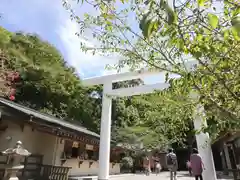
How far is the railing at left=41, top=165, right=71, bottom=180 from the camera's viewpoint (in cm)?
607

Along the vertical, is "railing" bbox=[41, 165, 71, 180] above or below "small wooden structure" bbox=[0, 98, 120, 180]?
below

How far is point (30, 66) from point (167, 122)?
32.4 ft

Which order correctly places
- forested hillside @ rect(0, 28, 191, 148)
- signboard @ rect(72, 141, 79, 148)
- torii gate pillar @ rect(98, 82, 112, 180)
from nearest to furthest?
torii gate pillar @ rect(98, 82, 112, 180) → signboard @ rect(72, 141, 79, 148) → forested hillside @ rect(0, 28, 191, 148)

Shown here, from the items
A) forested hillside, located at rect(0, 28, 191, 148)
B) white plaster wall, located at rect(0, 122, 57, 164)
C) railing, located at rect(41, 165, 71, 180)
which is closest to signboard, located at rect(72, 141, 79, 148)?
white plaster wall, located at rect(0, 122, 57, 164)

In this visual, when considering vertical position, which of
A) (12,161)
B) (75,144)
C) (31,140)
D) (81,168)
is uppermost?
(75,144)

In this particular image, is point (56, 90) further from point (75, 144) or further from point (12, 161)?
point (12, 161)

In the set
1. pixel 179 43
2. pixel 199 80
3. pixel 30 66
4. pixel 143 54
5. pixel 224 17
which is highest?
pixel 30 66

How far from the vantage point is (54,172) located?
6.31m

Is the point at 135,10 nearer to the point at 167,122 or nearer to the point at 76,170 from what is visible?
the point at 167,122

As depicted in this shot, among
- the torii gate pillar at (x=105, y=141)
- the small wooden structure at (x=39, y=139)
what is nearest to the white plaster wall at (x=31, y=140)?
the small wooden structure at (x=39, y=139)

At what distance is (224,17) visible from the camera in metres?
1.55

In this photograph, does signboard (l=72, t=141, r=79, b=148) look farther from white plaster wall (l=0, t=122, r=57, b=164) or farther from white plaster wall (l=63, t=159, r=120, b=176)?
white plaster wall (l=0, t=122, r=57, b=164)

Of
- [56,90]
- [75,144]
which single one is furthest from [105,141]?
[56,90]

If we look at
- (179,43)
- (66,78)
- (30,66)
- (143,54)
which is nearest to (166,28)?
(179,43)
